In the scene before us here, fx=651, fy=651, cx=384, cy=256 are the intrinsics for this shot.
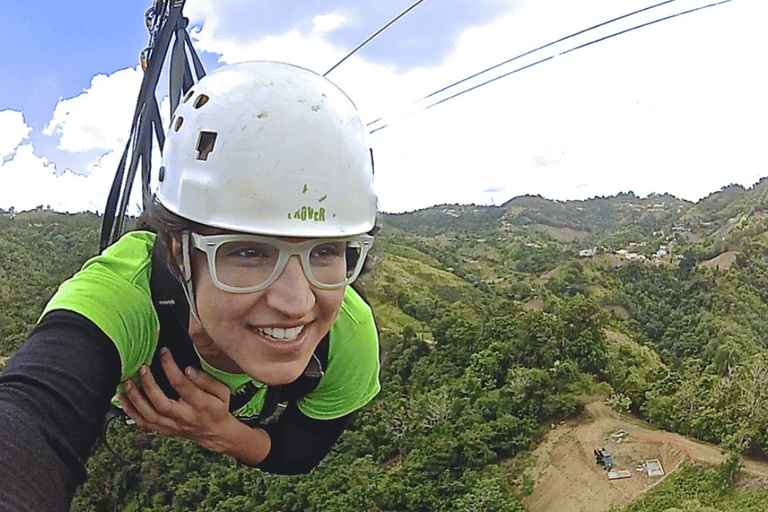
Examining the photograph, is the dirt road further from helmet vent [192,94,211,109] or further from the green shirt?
helmet vent [192,94,211,109]

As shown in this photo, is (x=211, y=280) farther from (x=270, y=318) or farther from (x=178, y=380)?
(x=178, y=380)

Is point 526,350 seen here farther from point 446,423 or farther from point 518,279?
point 518,279

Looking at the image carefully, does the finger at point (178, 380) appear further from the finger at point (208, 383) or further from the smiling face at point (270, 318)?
the smiling face at point (270, 318)

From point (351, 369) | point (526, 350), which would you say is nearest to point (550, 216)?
point (526, 350)

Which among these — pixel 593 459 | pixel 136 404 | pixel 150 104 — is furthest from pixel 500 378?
pixel 136 404

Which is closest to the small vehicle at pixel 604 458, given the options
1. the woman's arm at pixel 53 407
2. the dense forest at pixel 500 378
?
the dense forest at pixel 500 378

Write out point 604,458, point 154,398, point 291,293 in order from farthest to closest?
1. point 604,458
2. point 154,398
3. point 291,293
